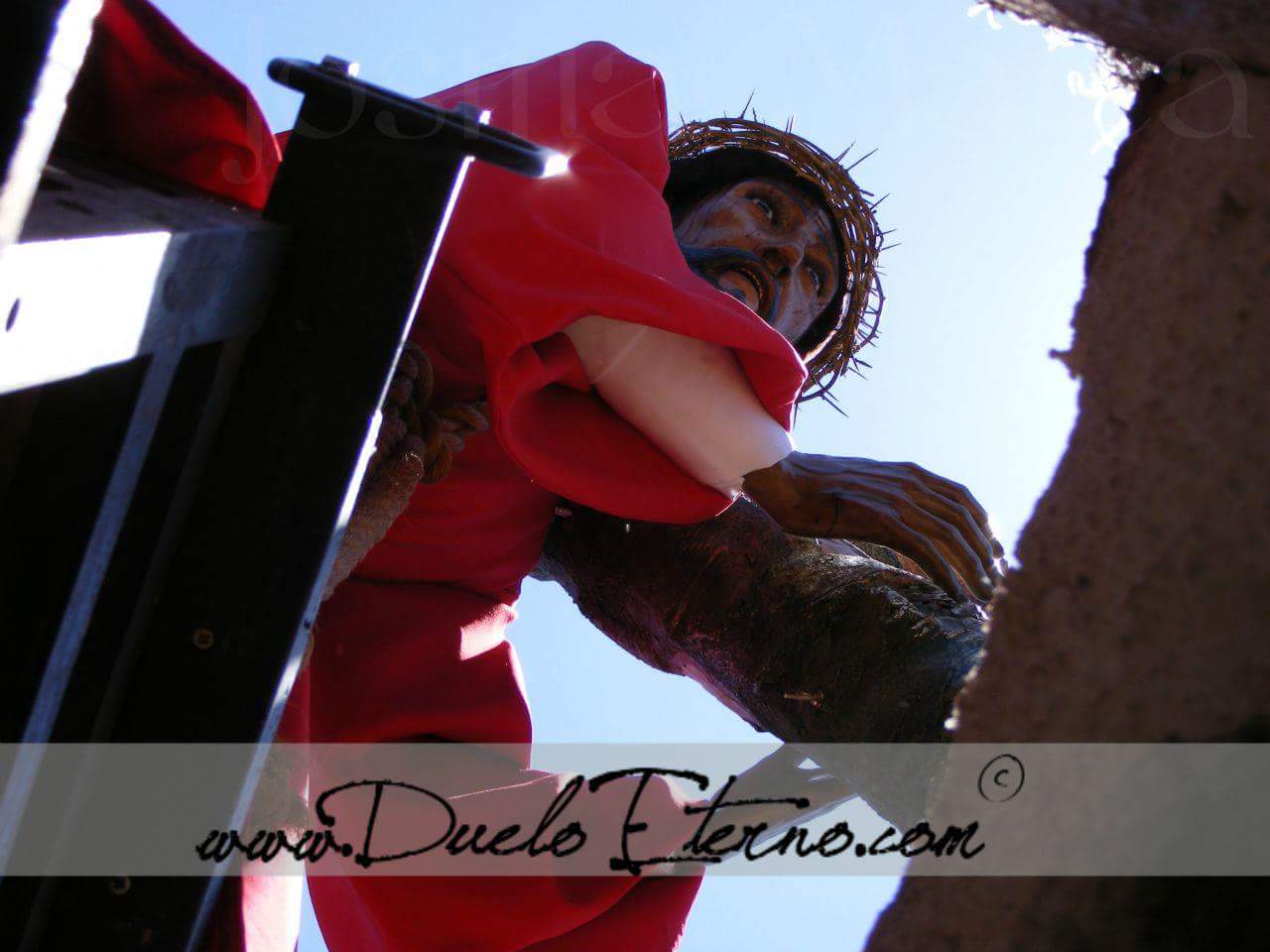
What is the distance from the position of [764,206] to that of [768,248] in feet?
0.32

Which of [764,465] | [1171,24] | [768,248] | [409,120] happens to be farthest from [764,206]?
[1171,24]

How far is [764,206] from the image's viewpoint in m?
2.08

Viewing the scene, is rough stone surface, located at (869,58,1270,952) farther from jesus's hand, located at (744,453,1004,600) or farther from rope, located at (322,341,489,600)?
jesus's hand, located at (744,453,1004,600)

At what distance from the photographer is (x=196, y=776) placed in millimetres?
806

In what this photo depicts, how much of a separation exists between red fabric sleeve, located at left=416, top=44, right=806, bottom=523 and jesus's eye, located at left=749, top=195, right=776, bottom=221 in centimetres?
64

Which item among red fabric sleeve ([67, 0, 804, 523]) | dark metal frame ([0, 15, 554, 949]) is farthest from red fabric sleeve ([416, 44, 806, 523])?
dark metal frame ([0, 15, 554, 949])

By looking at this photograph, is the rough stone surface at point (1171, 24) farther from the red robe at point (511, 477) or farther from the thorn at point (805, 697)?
the thorn at point (805, 697)

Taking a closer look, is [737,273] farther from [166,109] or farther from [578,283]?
[166,109]

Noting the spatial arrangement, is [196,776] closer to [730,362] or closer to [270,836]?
[270,836]

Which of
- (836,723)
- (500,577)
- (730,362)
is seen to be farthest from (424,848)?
(730,362)

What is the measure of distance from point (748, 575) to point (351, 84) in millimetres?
865

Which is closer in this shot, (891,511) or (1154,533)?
(1154,533)

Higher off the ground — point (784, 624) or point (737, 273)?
point (737, 273)

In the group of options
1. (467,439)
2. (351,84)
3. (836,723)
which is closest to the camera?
(351,84)
